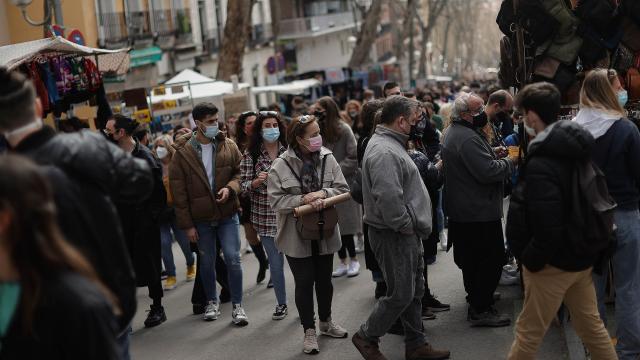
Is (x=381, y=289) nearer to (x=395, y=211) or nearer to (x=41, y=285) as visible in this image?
(x=395, y=211)

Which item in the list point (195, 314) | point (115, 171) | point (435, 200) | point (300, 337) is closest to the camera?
point (115, 171)

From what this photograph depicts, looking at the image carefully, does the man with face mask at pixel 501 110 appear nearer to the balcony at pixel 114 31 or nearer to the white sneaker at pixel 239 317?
the white sneaker at pixel 239 317

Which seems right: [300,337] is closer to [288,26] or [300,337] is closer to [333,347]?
[333,347]

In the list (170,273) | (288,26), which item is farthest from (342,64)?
(170,273)

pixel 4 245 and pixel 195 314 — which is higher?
pixel 4 245

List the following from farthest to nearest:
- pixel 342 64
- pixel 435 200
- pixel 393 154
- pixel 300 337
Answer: pixel 342 64, pixel 435 200, pixel 300 337, pixel 393 154

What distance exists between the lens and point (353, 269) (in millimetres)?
10531

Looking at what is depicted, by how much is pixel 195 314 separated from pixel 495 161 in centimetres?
363

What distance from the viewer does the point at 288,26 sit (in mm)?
53750

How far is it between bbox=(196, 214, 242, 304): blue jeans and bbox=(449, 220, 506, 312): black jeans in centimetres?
207

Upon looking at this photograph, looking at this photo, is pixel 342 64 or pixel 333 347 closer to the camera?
pixel 333 347

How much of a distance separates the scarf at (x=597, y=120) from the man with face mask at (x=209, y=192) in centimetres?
363

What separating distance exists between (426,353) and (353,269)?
11.8ft

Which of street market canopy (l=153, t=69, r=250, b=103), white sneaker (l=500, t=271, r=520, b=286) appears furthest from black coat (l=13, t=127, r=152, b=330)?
street market canopy (l=153, t=69, r=250, b=103)
